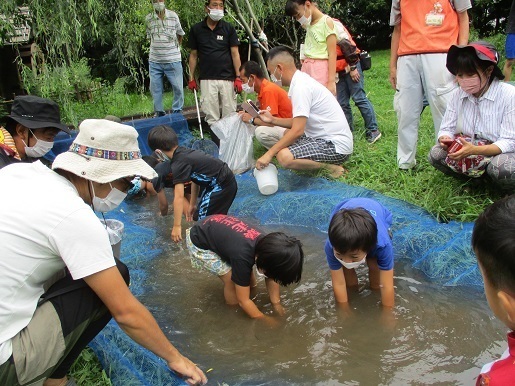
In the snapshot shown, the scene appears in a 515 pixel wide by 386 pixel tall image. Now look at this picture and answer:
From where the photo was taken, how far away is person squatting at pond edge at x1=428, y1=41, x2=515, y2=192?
11.8 feet

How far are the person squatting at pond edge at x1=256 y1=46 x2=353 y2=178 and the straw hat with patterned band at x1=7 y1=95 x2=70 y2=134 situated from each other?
2.18 meters

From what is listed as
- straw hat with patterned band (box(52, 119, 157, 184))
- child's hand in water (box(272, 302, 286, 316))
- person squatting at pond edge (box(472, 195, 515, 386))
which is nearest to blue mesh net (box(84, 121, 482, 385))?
child's hand in water (box(272, 302, 286, 316))

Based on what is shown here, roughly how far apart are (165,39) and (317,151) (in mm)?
3337

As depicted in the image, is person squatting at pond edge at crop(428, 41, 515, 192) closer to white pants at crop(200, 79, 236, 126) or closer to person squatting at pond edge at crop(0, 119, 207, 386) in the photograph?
person squatting at pond edge at crop(0, 119, 207, 386)

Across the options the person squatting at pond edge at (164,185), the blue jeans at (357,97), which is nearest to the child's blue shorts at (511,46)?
the blue jeans at (357,97)

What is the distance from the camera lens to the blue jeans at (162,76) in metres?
7.38

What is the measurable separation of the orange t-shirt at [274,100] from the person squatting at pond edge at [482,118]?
2.29m

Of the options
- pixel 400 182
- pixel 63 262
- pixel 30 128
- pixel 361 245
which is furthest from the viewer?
pixel 400 182

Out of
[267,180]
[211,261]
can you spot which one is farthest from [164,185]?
[211,261]

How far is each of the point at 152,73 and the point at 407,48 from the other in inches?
162

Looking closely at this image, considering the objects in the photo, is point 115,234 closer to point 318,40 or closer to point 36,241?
point 36,241

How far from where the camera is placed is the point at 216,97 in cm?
699

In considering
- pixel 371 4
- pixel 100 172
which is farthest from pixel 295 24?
pixel 100 172

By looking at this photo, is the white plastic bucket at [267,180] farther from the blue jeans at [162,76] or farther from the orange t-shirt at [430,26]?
the blue jeans at [162,76]
